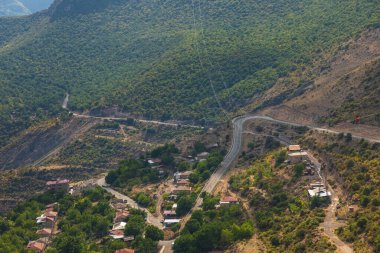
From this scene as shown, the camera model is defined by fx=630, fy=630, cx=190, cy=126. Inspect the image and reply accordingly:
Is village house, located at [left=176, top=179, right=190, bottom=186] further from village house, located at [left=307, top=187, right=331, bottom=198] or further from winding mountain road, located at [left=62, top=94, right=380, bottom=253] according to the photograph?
village house, located at [left=307, top=187, right=331, bottom=198]

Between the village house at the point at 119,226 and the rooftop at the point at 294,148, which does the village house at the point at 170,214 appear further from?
the rooftop at the point at 294,148

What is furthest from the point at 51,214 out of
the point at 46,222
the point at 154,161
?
the point at 154,161

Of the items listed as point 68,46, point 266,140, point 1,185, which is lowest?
point 1,185

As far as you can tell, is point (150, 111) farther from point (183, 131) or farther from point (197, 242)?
point (197, 242)

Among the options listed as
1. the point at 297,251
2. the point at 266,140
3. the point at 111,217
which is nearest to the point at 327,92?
the point at 266,140

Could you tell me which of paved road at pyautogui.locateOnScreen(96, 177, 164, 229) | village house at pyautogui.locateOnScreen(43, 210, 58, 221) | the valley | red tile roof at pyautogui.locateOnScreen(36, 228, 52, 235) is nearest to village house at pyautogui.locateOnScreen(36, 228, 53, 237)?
red tile roof at pyautogui.locateOnScreen(36, 228, 52, 235)

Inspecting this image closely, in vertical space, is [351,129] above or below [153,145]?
above

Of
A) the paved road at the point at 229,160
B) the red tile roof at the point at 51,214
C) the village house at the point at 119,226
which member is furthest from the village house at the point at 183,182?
the red tile roof at the point at 51,214
